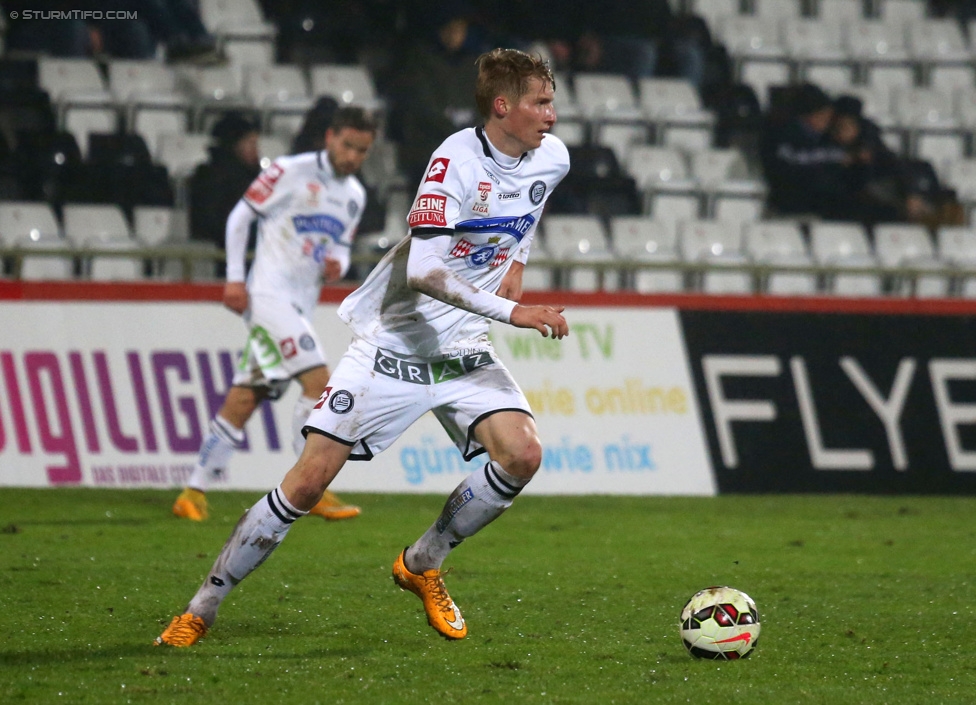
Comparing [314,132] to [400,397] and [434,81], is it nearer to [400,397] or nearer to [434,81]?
[434,81]

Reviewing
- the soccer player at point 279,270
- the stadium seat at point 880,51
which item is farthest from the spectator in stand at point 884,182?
the soccer player at point 279,270

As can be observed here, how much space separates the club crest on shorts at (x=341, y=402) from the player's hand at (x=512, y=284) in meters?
0.88

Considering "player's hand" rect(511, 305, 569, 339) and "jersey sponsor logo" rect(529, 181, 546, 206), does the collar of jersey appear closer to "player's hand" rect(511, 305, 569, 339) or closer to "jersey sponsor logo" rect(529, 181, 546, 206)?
"jersey sponsor logo" rect(529, 181, 546, 206)

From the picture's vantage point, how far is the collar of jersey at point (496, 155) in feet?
17.9

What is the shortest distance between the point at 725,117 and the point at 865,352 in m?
5.04

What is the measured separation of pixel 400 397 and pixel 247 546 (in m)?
0.82

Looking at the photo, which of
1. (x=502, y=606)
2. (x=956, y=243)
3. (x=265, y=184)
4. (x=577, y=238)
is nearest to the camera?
(x=502, y=606)

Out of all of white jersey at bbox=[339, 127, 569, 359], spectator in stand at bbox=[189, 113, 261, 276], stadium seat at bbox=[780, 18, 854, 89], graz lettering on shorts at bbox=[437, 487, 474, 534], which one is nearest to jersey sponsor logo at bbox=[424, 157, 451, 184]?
white jersey at bbox=[339, 127, 569, 359]

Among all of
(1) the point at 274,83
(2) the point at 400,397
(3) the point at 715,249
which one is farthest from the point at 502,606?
(1) the point at 274,83

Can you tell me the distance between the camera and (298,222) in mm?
9188

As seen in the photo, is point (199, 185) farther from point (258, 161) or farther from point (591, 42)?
point (591, 42)

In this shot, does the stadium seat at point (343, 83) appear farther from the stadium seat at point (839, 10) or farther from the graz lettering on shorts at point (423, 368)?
the graz lettering on shorts at point (423, 368)

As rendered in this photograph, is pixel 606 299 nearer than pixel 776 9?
Yes

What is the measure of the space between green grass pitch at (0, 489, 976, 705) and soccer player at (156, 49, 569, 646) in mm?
346
